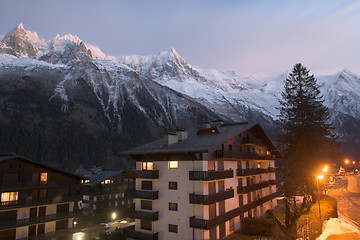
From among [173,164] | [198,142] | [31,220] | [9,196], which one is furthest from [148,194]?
[9,196]

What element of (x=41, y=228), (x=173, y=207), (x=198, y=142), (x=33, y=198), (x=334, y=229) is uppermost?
(x=198, y=142)

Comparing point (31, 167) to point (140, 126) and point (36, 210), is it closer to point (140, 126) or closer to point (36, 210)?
point (36, 210)

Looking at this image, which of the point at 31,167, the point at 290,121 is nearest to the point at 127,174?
the point at 31,167

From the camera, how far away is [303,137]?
4688 cm

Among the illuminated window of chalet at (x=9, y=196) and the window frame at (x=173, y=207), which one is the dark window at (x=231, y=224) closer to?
the window frame at (x=173, y=207)

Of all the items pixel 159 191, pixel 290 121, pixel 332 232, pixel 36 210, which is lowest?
pixel 332 232

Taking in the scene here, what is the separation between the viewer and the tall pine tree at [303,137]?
151 ft

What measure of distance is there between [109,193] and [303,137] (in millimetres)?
46193

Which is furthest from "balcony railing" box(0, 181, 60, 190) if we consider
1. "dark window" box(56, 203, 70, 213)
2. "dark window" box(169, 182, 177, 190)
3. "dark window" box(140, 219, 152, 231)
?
"dark window" box(169, 182, 177, 190)

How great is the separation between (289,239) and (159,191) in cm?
1588

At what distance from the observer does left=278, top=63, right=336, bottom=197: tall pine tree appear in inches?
1806

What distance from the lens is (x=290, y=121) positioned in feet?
165

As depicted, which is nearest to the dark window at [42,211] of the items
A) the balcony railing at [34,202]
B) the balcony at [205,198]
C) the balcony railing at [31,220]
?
the balcony railing at [31,220]

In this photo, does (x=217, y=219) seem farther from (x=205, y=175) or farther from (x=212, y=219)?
(x=205, y=175)
